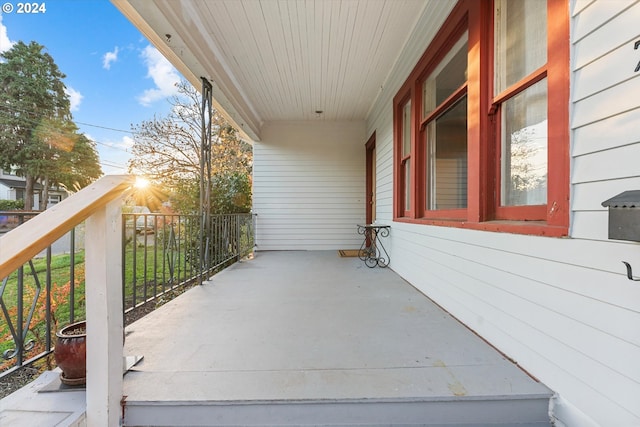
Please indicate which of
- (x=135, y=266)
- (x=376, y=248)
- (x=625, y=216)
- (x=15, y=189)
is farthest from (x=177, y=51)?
(x=15, y=189)

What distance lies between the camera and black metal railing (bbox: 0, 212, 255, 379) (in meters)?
1.91

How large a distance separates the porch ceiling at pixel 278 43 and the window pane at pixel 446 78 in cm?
62

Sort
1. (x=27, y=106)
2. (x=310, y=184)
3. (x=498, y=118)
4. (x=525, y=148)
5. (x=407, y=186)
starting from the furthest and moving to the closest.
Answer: (x=27, y=106) → (x=310, y=184) → (x=407, y=186) → (x=498, y=118) → (x=525, y=148)

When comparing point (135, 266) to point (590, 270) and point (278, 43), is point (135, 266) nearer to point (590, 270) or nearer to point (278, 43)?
point (590, 270)

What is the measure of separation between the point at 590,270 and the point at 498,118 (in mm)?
1169

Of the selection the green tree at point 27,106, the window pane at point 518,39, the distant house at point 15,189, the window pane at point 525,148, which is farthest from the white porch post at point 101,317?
the distant house at point 15,189

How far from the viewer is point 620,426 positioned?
1.05m

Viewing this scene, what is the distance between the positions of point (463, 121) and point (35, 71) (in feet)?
74.6

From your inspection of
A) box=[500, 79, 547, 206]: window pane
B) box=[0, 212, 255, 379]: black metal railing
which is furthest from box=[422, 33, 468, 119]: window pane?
box=[0, 212, 255, 379]: black metal railing

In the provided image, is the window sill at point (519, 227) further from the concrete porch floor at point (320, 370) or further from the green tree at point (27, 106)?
the green tree at point (27, 106)

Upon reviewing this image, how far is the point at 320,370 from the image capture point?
4.97 feet

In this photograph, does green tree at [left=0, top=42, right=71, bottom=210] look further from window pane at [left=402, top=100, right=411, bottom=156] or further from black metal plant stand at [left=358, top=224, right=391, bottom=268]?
window pane at [left=402, top=100, right=411, bottom=156]

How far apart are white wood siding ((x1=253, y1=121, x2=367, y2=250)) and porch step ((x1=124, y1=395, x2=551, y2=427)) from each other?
17.0 feet

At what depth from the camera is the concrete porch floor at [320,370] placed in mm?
1294
